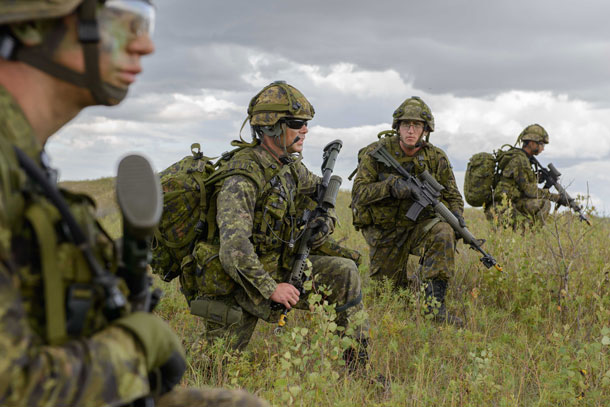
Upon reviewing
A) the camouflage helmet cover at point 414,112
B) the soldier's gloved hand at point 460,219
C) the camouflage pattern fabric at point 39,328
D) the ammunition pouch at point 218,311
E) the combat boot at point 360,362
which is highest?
the camouflage helmet cover at point 414,112

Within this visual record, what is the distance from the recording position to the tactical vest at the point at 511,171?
35.4 feet

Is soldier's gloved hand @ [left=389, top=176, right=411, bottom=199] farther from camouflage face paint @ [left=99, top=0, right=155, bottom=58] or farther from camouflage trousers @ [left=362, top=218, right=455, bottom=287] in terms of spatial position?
camouflage face paint @ [left=99, top=0, right=155, bottom=58]

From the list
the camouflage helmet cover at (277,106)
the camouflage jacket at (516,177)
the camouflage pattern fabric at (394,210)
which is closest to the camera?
the camouflage helmet cover at (277,106)

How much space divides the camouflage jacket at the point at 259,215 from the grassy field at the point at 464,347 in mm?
543

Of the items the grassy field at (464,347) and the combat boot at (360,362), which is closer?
the grassy field at (464,347)

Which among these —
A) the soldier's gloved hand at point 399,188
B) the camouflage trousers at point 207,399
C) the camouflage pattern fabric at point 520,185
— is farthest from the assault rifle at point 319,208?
the camouflage pattern fabric at point 520,185

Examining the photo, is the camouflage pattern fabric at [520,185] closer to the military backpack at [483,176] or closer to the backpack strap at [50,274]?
the military backpack at [483,176]

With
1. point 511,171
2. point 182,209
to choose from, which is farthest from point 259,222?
point 511,171

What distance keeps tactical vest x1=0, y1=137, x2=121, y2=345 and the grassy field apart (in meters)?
0.94

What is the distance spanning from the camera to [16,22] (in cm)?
149

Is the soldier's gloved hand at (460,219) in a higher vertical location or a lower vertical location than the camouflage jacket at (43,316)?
lower

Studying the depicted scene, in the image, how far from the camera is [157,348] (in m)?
1.54

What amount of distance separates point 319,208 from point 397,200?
8.05 feet

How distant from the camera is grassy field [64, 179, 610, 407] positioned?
3799 mm
